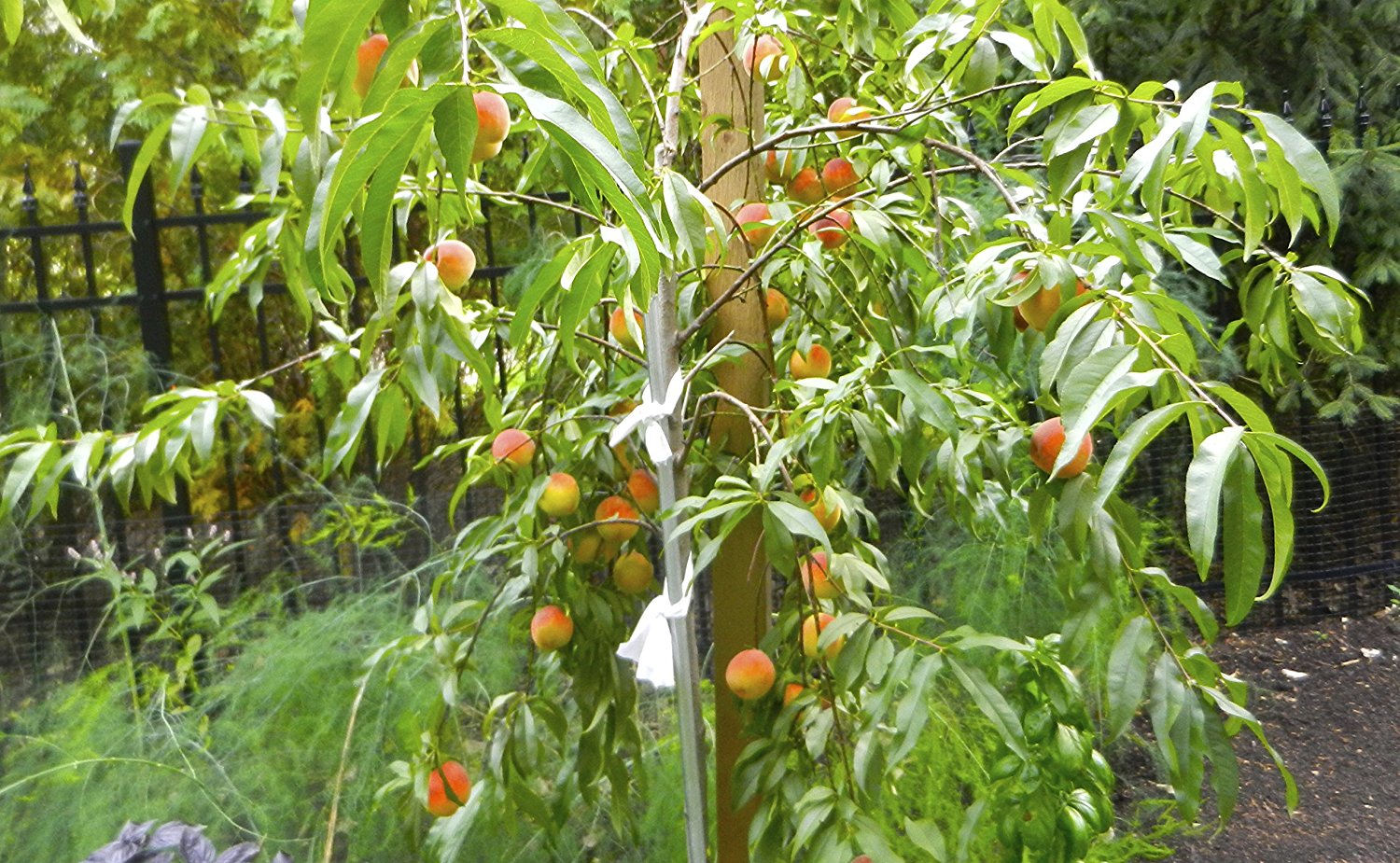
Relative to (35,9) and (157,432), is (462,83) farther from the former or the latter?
(35,9)

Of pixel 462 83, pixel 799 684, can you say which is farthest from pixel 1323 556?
pixel 462 83

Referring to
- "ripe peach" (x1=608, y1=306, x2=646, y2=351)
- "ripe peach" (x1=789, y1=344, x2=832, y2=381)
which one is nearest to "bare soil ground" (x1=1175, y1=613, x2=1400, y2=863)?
"ripe peach" (x1=789, y1=344, x2=832, y2=381)

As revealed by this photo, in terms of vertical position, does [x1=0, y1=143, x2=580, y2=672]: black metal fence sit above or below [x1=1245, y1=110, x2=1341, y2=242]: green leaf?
below

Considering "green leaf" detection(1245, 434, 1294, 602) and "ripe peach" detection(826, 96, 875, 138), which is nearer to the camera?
"green leaf" detection(1245, 434, 1294, 602)

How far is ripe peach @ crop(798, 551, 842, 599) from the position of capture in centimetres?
135

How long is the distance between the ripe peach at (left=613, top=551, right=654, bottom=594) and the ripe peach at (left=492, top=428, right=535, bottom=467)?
20 centimetres

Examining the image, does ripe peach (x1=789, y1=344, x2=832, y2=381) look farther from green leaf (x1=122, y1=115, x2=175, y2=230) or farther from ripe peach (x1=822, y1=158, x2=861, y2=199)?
green leaf (x1=122, y1=115, x2=175, y2=230)

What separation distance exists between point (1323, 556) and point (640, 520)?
11.1 feet

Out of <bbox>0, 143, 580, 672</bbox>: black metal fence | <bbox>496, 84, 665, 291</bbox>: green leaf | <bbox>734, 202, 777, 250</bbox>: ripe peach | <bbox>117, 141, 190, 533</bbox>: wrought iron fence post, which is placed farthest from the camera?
<bbox>117, 141, 190, 533</bbox>: wrought iron fence post

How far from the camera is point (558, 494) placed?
1.50 metres

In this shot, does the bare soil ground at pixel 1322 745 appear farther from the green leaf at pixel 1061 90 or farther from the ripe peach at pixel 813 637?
the green leaf at pixel 1061 90

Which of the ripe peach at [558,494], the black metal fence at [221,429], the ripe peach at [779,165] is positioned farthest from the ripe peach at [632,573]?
the black metal fence at [221,429]

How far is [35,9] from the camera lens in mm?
4023

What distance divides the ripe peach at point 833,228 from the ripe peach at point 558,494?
1.47ft
